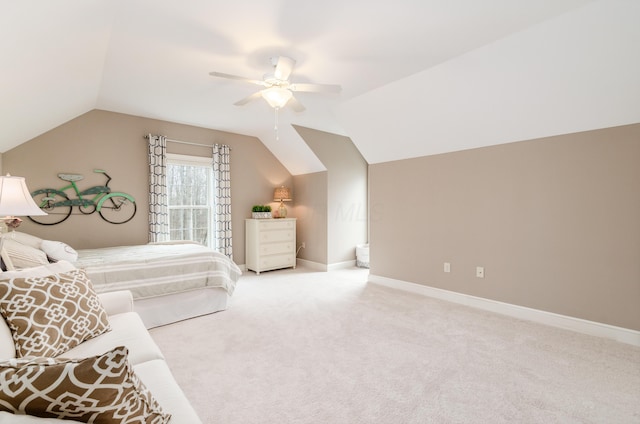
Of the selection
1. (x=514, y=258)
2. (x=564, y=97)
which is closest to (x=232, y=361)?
(x=514, y=258)

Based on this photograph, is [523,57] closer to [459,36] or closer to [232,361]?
[459,36]

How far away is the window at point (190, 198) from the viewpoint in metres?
4.82

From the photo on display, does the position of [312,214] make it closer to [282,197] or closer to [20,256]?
→ [282,197]

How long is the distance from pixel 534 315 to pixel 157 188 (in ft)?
16.2

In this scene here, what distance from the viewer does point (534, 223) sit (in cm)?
310

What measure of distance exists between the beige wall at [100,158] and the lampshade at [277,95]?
2654 mm

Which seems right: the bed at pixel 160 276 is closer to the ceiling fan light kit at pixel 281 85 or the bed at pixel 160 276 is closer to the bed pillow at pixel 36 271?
the bed pillow at pixel 36 271

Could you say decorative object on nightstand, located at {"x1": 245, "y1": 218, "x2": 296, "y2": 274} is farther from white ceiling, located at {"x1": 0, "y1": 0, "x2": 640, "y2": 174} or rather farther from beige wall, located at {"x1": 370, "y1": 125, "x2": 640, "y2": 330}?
white ceiling, located at {"x1": 0, "y1": 0, "x2": 640, "y2": 174}

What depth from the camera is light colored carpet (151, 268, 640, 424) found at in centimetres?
176

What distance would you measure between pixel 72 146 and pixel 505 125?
201 inches

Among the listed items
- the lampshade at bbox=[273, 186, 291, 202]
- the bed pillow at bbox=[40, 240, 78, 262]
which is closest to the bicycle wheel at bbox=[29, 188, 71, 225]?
the bed pillow at bbox=[40, 240, 78, 262]

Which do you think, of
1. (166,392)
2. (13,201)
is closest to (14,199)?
(13,201)

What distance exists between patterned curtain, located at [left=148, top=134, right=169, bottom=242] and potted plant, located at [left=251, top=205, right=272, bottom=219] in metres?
1.44

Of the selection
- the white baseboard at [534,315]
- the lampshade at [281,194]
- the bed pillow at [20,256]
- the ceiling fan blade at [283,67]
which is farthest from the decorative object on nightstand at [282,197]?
the bed pillow at [20,256]
